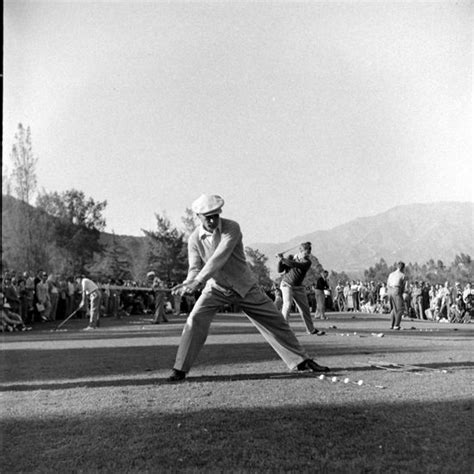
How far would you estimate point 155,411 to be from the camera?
5492mm

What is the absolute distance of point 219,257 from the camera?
7254 millimetres

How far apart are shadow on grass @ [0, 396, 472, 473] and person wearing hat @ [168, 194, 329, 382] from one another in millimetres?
1793

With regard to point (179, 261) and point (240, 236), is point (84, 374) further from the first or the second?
point (179, 261)

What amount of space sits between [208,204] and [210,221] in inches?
9.2

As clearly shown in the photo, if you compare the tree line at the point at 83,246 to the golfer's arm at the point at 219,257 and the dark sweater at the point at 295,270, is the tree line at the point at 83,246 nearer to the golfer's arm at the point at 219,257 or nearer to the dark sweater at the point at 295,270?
the dark sweater at the point at 295,270

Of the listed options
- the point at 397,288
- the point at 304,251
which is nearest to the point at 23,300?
the point at 304,251

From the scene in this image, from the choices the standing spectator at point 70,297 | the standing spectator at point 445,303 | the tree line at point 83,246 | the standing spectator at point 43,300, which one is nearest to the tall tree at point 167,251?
the tree line at point 83,246

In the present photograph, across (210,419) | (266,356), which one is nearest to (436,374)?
(266,356)

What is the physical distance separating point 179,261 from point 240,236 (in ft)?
126

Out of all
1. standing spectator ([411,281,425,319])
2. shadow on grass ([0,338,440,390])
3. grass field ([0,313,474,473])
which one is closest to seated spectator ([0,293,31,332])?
shadow on grass ([0,338,440,390])

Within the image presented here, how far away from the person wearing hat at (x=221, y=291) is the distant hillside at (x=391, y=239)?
7353 cm

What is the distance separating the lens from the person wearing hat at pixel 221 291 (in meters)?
7.31

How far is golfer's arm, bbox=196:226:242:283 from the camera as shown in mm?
7207

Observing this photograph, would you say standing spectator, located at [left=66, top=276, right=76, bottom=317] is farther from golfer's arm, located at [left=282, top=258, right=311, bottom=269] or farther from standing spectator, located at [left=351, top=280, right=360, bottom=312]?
standing spectator, located at [left=351, top=280, right=360, bottom=312]
